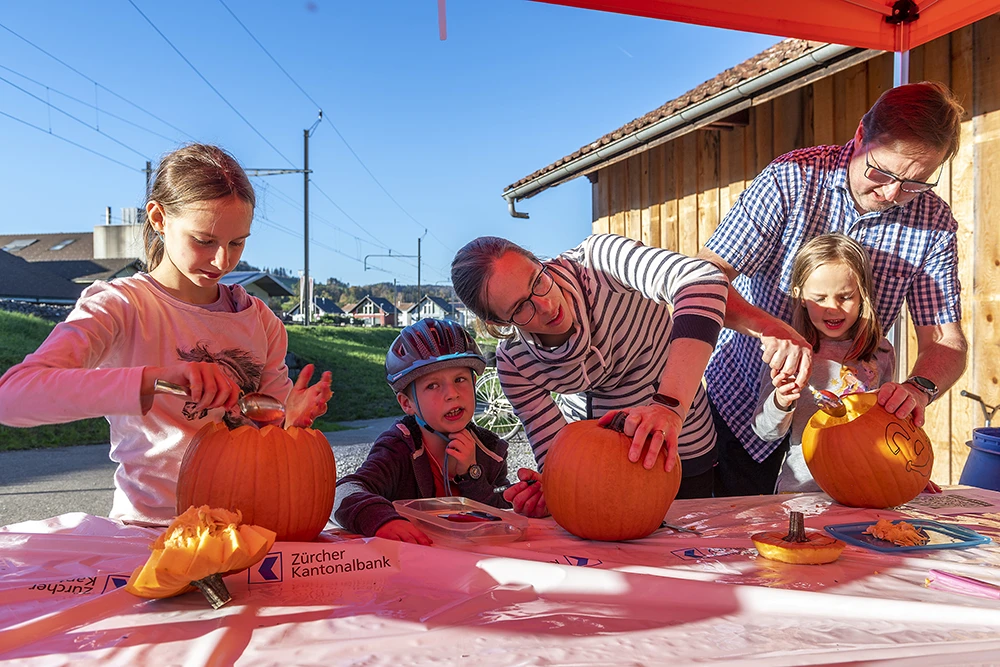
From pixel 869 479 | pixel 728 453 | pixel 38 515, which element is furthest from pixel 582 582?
pixel 38 515

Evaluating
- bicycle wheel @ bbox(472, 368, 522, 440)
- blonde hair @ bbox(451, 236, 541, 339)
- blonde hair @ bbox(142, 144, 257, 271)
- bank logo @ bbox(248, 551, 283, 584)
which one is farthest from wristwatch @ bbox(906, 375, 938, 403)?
bicycle wheel @ bbox(472, 368, 522, 440)

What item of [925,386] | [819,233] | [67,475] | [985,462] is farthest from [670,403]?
[67,475]

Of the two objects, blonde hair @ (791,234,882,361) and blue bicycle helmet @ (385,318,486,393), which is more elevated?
blonde hair @ (791,234,882,361)

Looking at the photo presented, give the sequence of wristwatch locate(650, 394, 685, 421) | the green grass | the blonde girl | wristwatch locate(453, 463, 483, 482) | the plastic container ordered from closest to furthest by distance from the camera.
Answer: wristwatch locate(650, 394, 685, 421)
wristwatch locate(453, 463, 483, 482)
the blonde girl
the plastic container
the green grass

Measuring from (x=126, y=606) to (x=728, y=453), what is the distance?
6.34ft

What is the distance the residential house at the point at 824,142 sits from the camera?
3.58 m

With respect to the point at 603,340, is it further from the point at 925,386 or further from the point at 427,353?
the point at 925,386

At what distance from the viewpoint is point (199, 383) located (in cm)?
132

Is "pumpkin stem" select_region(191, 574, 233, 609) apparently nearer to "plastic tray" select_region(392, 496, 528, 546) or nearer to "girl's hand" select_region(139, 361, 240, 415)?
"girl's hand" select_region(139, 361, 240, 415)

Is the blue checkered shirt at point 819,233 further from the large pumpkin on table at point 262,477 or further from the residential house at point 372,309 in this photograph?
the residential house at point 372,309

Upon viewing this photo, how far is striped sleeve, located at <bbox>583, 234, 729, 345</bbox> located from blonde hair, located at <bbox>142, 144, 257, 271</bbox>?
97 centimetres

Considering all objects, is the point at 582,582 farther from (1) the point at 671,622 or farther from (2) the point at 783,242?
(2) the point at 783,242

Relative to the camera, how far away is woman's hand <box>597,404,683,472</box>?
149 cm

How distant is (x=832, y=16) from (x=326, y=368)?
13.6 m
